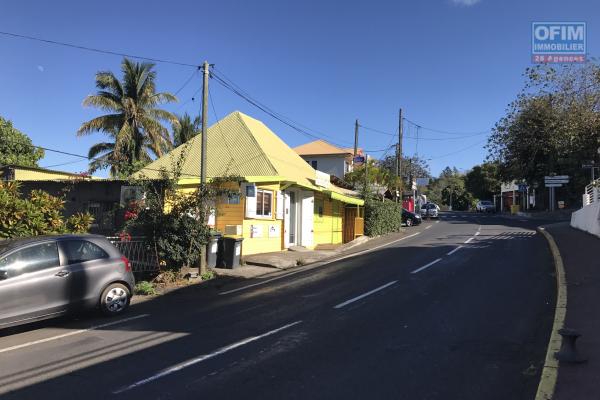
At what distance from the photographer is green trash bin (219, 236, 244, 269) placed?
16297mm

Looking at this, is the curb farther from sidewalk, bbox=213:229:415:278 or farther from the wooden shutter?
the wooden shutter

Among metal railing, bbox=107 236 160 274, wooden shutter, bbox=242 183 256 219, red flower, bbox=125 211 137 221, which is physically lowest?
metal railing, bbox=107 236 160 274

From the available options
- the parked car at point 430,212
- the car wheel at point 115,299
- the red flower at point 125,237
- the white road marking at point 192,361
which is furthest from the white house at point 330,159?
the white road marking at point 192,361

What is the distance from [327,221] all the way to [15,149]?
80.4 feet

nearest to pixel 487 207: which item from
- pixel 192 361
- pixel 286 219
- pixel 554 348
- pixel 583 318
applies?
pixel 286 219

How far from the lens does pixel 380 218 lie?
3209 centimetres

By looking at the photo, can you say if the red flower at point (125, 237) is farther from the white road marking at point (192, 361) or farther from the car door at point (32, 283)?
the white road marking at point (192, 361)

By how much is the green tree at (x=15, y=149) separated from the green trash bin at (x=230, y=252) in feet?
81.5

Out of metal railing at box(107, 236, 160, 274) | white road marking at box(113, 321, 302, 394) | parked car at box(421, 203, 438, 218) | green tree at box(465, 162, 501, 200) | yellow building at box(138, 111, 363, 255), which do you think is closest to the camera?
white road marking at box(113, 321, 302, 394)

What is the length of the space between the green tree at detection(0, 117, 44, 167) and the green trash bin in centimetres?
2485

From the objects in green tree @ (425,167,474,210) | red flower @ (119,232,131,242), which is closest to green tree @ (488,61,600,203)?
red flower @ (119,232,131,242)

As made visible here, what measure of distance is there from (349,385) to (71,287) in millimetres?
5751

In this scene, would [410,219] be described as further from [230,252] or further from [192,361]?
[192,361]

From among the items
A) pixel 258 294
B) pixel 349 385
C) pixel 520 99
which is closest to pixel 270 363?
pixel 349 385
